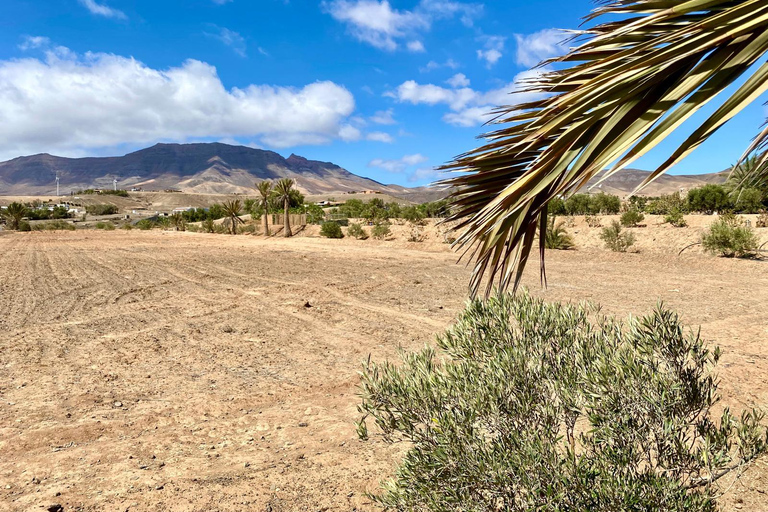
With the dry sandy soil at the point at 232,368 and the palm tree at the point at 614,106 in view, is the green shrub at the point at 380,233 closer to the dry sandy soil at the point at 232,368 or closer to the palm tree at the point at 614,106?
the dry sandy soil at the point at 232,368

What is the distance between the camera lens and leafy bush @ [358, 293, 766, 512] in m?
2.23

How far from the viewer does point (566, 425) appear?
2.61m

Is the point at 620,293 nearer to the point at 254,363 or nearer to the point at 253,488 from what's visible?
the point at 254,363

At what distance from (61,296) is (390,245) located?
1721 cm

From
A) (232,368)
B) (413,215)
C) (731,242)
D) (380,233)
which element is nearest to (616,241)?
(731,242)

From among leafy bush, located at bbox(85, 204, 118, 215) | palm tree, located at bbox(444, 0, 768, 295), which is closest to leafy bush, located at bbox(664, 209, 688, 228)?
palm tree, located at bbox(444, 0, 768, 295)

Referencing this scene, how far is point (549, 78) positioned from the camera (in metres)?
2.15

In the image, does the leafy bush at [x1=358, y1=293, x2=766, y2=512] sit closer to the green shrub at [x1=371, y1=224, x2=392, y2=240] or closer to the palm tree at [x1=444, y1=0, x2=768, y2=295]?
the palm tree at [x1=444, y1=0, x2=768, y2=295]

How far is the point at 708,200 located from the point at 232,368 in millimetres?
34207

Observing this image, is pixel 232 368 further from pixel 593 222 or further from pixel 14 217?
pixel 14 217

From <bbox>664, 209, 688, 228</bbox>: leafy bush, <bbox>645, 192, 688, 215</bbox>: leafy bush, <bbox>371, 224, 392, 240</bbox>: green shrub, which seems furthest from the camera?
<bbox>645, 192, 688, 215</bbox>: leafy bush

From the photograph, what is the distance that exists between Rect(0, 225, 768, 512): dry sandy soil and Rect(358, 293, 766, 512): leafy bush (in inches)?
52.1

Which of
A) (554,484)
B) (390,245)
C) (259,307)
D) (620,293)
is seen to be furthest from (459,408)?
(390,245)

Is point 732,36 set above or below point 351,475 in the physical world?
above
